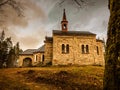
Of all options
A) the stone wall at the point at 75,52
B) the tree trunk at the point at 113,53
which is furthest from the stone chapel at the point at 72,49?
the tree trunk at the point at 113,53

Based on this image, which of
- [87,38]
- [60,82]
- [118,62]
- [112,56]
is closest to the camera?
[118,62]

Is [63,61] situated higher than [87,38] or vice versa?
[87,38]

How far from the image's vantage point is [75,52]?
40000 millimetres

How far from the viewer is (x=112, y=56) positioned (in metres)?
3.99

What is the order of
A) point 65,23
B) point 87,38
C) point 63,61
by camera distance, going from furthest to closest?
1. point 65,23
2. point 87,38
3. point 63,61

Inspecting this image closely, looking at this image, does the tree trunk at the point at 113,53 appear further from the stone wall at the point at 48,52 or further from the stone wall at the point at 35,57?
the stone wall at the point at 35,57

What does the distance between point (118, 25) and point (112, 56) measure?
67 centimetres

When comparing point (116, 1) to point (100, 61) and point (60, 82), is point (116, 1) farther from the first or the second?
point (100, 61)

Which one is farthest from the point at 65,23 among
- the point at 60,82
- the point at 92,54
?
the point at 60,82

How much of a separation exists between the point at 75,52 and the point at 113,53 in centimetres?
3614

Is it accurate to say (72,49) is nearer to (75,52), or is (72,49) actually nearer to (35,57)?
(75,52)

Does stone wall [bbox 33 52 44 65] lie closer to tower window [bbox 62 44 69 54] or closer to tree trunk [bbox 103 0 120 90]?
tower window [bbox 62 44 69 54]

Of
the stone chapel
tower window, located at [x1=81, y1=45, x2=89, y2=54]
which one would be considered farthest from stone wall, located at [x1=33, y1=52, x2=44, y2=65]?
tower window, located at [x1=81, y1=45, x2=89, y2=54]

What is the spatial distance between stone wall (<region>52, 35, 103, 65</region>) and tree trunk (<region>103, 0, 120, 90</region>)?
114ft
